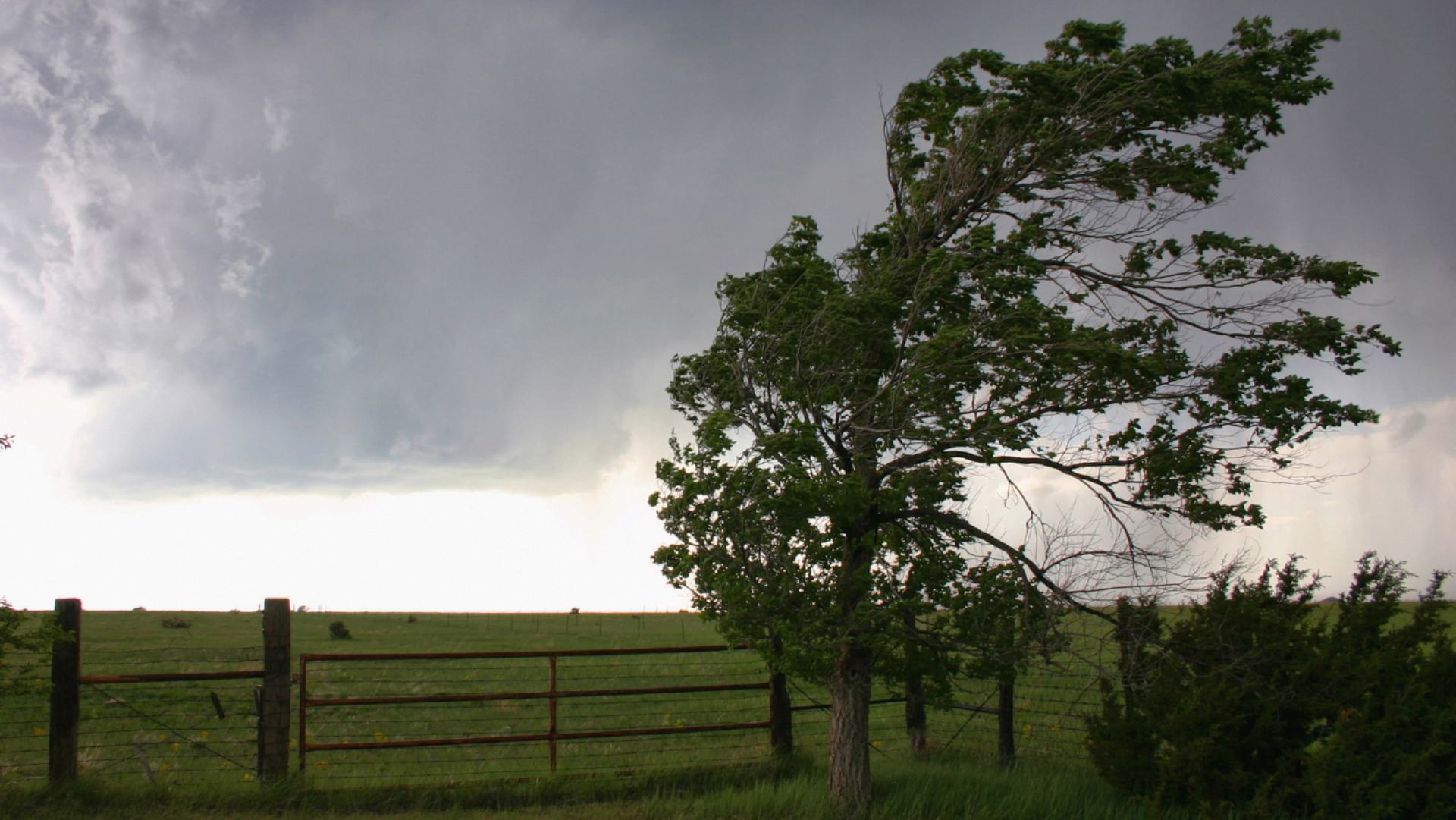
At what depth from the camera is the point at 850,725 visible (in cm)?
962

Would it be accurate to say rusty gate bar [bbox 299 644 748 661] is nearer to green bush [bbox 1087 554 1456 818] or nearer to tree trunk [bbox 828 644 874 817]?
tree trunk [bbox 828 644 874 817]

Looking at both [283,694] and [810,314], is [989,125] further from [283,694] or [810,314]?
[283,694]

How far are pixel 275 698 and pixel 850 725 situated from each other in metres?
7.05

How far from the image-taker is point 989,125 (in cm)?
1030

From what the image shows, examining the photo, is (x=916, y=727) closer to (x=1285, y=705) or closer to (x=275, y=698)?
(x=1285, y=705)

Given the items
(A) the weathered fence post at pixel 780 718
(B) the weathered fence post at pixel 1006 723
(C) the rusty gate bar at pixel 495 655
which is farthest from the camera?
(B) the weathered fence post at pixel 1006 723

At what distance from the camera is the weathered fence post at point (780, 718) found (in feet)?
37.7

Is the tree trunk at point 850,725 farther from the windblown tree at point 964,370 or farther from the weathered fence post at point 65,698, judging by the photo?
the weathered fence post at point 65,698

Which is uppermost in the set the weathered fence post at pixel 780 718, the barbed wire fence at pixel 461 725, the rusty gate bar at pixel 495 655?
the rusty gate bar at pixel 495 655

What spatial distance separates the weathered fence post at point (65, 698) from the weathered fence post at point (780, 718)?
836 cm

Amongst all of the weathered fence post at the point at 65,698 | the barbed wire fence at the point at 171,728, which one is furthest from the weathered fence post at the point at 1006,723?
the weathered fence post at the point at 65,698

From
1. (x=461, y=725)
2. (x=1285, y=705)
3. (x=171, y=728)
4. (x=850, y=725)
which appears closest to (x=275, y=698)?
(x=171, y=728)

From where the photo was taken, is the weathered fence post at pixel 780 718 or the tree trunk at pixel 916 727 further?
the tree trunk at pixel 916 727

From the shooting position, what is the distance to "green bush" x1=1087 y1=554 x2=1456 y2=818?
8172 mm
